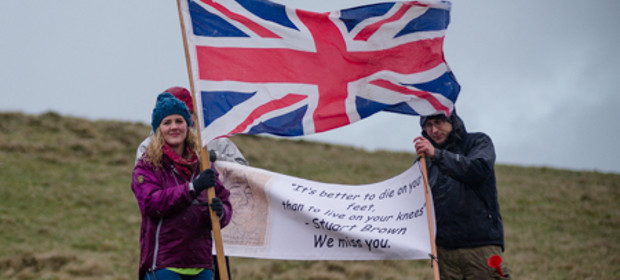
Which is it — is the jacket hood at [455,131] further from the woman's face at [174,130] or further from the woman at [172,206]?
the woman's face at [174,130]

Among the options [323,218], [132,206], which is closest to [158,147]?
[323,218]

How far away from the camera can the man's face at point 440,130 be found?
20.8 ft

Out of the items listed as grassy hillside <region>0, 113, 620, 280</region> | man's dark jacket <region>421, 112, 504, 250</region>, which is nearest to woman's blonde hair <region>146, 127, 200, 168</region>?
man's dark jacket <region>421, 112, 504, 250</region>

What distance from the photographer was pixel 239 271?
14594 mm

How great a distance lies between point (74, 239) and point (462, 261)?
1262 cm

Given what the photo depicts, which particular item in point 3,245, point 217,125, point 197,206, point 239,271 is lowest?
point 239,271

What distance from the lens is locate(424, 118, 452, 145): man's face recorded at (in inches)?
249

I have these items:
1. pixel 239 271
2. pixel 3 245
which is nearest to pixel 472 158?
pixel 239 271

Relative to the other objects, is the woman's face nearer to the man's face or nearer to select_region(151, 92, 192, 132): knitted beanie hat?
select_region(151, 92, 192, 132): knitted beanie hat

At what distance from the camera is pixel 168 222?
16.4 feet

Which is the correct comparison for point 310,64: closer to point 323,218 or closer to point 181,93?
point 181,93

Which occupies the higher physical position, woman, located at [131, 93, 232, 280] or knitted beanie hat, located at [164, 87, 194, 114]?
knitted beanie hat, located at [164, 87, 194, 114]

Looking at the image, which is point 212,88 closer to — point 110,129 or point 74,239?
point 74,239

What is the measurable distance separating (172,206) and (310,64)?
6.95 ft
